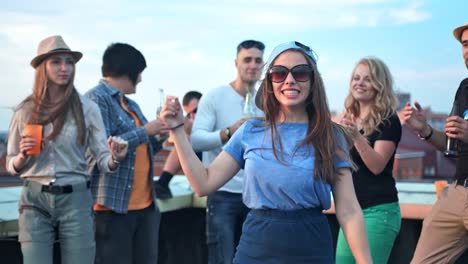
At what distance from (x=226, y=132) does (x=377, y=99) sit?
3.44 ft

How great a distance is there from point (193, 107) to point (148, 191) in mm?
3795

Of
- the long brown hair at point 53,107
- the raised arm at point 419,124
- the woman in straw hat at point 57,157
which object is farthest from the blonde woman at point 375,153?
the long brown hair at point 53,107

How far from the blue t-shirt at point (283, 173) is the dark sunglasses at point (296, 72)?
196mm

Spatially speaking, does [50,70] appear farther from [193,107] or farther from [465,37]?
[193,107]

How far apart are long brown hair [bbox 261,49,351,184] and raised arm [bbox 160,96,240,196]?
0.26 metres

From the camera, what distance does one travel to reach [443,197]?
3908 mm

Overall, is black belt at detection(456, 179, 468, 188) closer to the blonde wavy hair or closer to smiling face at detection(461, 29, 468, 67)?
the blonde wavy hair

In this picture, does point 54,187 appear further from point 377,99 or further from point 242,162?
point 377,99

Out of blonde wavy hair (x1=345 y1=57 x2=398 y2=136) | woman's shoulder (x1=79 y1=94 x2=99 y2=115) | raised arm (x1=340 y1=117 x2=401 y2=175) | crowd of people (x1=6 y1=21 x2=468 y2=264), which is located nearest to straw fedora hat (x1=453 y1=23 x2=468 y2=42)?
crowd of people (x1=6 y1=21 x2=468 y2=264)

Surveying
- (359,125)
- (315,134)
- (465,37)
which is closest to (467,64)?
(465,37)

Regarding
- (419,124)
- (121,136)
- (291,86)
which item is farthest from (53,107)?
(419,124)

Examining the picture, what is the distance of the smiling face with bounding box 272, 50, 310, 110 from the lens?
8.96 feet

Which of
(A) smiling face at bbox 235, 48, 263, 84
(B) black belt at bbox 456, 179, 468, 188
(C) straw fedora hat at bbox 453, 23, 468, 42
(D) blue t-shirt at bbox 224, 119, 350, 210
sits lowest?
(B) black belt at bbox 456, 179, 468, 188

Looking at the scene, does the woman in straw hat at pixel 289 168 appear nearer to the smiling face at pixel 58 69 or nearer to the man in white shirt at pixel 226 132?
the smiling face at pixel 58 69
